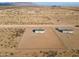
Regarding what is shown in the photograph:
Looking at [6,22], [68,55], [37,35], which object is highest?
[6,22]

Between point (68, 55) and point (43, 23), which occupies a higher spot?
point (43, 23)

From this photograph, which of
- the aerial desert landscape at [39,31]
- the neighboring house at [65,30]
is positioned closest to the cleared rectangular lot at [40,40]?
the aerial desert landscape at [39,31]

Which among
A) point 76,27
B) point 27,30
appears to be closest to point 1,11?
point 27,30

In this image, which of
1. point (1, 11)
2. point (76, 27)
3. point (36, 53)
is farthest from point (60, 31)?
point (1, 11)

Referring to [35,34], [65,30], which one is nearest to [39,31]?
[35,34]

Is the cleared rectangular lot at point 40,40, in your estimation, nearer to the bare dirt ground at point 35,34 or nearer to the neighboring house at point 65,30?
the bare dirt ground at point 35,34

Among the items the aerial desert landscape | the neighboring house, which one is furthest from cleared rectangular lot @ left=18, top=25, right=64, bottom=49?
the neighboring house

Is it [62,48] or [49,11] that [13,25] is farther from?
[62,48]

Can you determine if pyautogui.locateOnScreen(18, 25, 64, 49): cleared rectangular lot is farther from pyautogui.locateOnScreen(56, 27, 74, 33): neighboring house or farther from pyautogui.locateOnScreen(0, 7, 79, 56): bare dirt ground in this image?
pyautogui.locateOnScreen(56, 27, 74, 33): neighboring house
